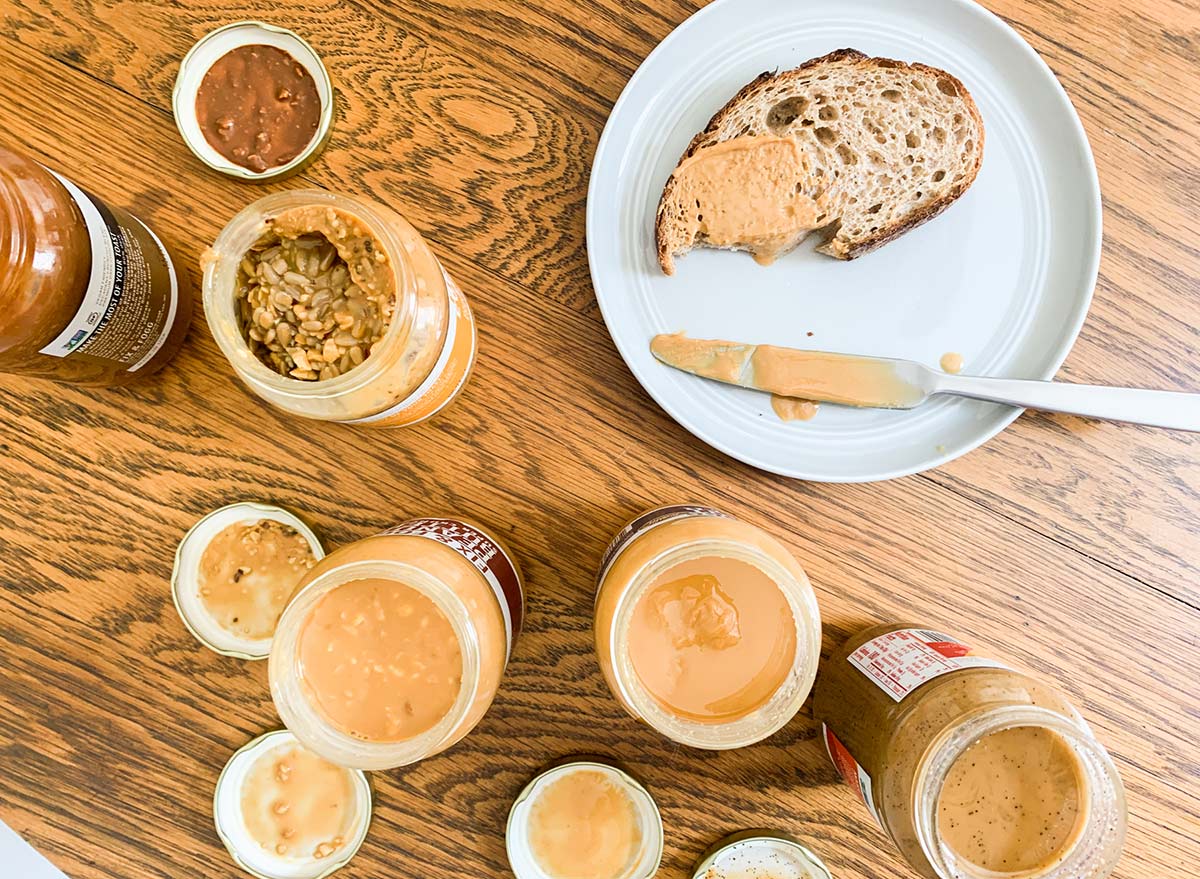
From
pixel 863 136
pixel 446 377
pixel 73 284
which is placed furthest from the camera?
pixel 863 136

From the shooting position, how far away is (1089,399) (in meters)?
0.95

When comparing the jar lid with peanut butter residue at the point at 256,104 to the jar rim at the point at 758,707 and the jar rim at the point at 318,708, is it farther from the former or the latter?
the jar rim at the point at 758,707

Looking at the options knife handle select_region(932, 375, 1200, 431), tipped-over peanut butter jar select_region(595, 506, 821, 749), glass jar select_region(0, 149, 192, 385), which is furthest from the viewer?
knife handle select_region(932, 375, 1200, 431)

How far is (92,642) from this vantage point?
3.40 feet

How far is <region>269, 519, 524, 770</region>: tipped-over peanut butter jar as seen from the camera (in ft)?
2.68

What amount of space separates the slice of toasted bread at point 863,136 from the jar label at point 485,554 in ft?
1.35

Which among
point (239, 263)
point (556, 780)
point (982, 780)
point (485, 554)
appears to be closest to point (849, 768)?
point (982, 780)

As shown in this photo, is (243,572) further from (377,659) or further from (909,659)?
(909,659)

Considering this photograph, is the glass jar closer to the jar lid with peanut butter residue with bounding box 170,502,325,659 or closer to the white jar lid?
the jar lid with peanut butter residue with bounding box 170,502,325,659

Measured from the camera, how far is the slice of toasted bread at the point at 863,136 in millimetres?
968

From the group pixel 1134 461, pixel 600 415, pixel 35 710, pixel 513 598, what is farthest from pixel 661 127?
pixel 35 710

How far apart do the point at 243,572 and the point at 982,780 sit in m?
0.93

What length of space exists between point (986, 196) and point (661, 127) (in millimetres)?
439

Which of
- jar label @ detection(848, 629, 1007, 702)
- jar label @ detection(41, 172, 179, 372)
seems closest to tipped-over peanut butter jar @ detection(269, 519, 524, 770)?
jar label @ detection(41, 172, 179, 372)
